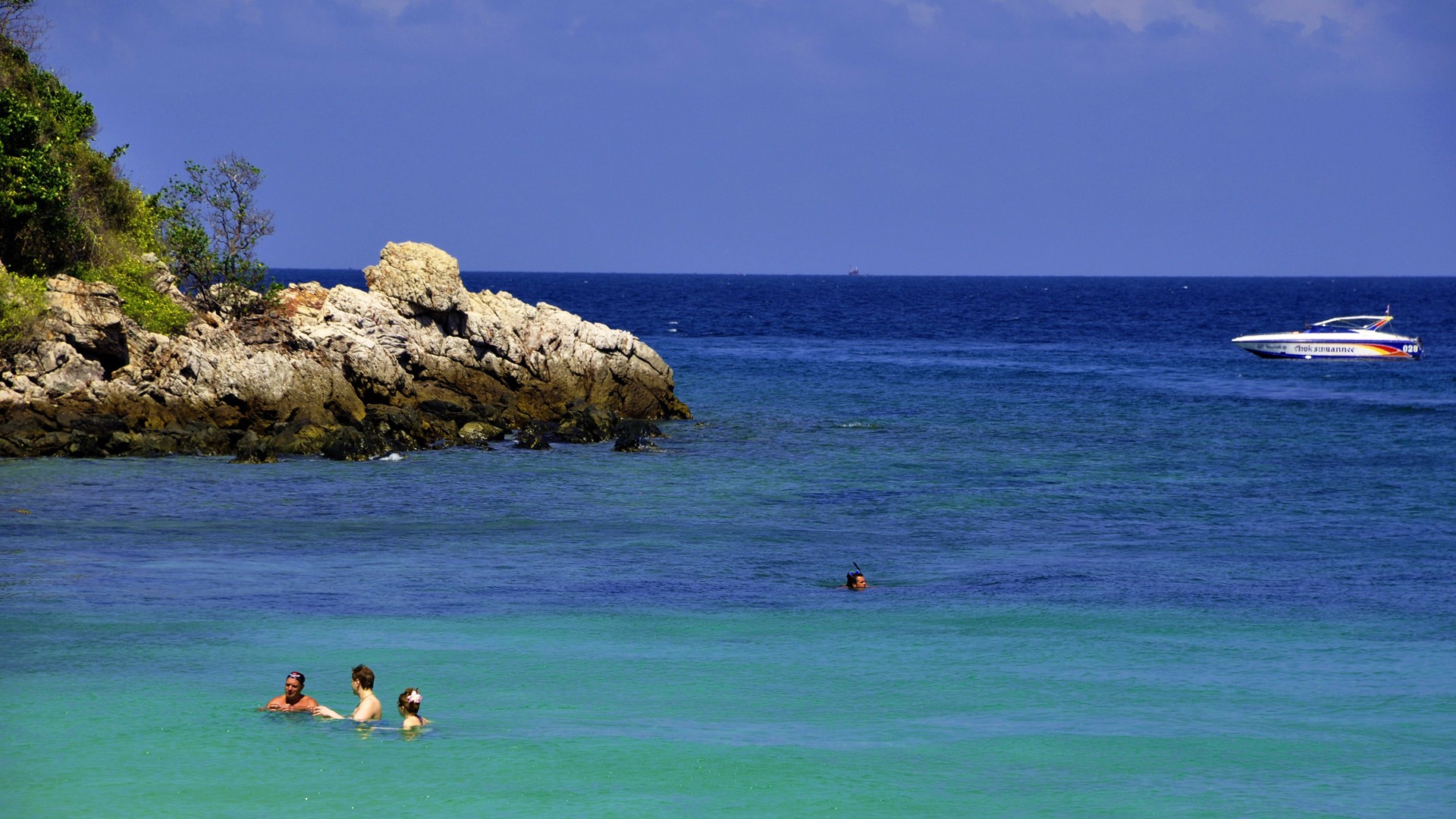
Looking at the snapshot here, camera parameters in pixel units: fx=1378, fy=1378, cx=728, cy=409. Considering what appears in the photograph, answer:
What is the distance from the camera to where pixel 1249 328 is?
128375mm

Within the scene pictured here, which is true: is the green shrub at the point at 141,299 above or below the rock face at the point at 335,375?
above

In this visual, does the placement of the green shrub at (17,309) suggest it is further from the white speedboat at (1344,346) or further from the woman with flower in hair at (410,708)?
the white speedboat at (1344,346)

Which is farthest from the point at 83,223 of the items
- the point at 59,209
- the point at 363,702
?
the point at 363,702

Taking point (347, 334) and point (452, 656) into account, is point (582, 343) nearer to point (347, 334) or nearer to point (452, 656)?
point (347, 334)

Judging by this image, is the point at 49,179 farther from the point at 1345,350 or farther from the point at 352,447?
the point at 1345,350

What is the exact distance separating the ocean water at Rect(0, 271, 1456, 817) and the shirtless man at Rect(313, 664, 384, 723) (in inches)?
12.1

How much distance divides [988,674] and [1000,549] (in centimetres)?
1033

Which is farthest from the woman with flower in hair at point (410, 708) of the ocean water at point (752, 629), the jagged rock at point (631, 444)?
the jagged rock at point (631, 444)

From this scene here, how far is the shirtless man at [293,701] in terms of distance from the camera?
757 inches

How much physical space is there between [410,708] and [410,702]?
4.5 inches

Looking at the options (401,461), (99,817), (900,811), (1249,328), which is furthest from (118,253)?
(1249,328)

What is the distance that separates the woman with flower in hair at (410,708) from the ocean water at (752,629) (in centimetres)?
29

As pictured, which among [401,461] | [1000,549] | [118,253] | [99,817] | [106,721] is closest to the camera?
[99,817]

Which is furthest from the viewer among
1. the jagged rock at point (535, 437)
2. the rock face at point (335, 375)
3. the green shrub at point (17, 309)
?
the jagged rock at point (535, 437)
